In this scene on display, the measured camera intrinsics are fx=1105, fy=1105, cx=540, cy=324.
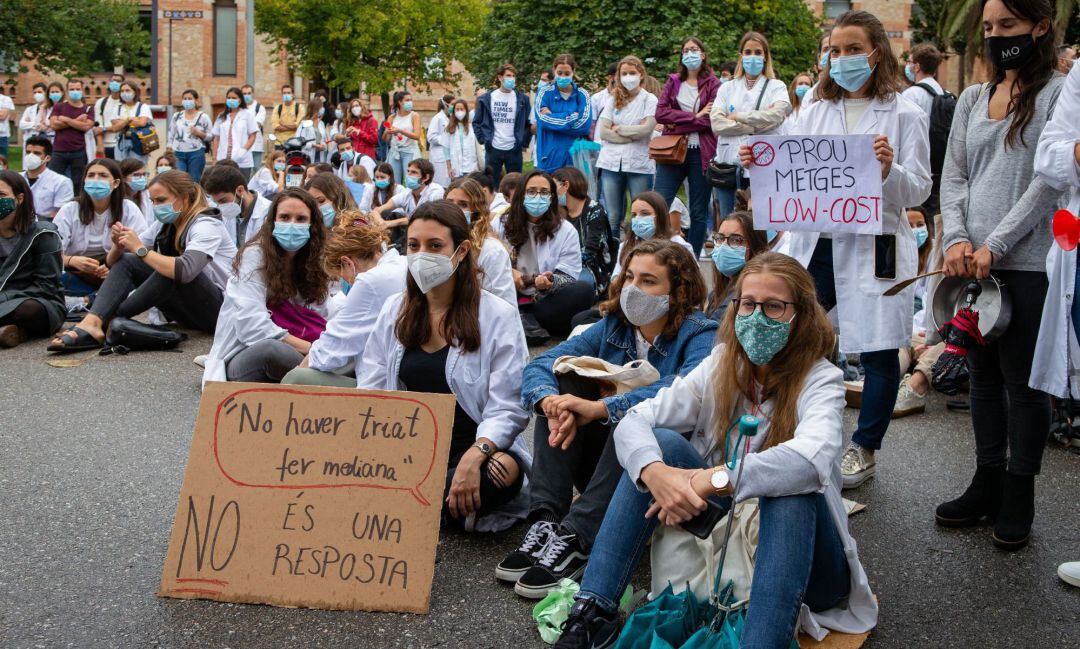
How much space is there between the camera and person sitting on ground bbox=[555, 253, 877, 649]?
3.13 metres

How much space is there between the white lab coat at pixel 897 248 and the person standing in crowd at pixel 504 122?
994 centimetres

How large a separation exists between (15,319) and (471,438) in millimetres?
5225

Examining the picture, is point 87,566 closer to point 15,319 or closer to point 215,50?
point 15,319

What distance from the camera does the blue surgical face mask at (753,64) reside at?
31.1 ft

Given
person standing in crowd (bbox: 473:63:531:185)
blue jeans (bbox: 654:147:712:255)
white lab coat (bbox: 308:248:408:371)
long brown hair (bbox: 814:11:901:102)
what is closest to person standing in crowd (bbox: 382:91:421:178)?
person standing in crowd (bbox: 473:63:531:185)

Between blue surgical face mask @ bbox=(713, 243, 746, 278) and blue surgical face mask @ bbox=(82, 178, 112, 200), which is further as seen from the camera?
blue surgical face mask @ bbox=(82, 178, 112, 200)

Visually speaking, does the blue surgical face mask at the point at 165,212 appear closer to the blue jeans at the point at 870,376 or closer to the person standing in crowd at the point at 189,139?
the blue jeans at the point at 870,376

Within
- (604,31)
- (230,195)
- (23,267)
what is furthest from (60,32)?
(23,267)

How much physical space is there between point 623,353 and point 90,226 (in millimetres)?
6623

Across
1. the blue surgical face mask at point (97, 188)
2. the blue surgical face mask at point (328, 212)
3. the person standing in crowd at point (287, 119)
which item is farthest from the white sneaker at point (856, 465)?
the person standing in crowd at point (287, 119)

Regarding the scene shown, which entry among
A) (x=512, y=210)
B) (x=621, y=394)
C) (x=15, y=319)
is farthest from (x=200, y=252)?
(x=621, y=394)

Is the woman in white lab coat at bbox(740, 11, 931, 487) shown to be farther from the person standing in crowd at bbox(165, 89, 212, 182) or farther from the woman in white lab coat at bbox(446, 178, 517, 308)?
the person standing in crowd at bbox(165, 89, 212, 182)

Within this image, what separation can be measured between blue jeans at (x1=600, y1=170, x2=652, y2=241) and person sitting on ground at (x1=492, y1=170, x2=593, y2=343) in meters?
2.00

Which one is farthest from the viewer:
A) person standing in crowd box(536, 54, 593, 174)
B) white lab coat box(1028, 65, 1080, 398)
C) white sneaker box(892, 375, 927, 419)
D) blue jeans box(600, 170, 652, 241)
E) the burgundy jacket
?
person standing in crowd box(536, 54, 593, 174)
